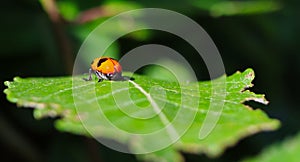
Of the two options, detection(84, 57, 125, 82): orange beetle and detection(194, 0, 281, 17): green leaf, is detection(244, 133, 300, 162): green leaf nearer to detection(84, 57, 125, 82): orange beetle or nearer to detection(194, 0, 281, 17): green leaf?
detection(194, 0, 281, 17): green leaf

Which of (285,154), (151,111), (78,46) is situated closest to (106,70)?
(151,111)

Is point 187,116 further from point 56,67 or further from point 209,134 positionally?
point 56,67

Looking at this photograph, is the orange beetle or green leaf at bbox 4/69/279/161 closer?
green leaf at bbox 4/69/279/161

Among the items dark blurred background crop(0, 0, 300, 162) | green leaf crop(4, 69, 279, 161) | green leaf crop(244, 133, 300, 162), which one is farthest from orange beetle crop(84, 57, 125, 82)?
green leaf crop(244, 133, 300, 162)

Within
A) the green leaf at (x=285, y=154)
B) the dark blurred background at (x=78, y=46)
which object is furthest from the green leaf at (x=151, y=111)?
the green leaf at (x=285, y=154)

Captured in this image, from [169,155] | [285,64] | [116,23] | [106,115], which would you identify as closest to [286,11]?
[285,64]

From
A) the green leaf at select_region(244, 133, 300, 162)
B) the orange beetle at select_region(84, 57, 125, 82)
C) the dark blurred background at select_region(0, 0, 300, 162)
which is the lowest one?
the orange beetle at select_region(84, 57, 125, 82)

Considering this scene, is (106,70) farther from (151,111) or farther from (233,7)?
(233,7)
